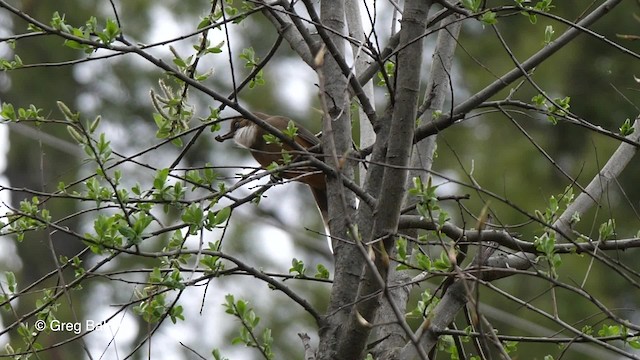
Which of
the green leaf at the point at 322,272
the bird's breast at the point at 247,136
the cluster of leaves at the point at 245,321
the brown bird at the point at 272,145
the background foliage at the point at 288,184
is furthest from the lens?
the background foliage at the point at 288,184

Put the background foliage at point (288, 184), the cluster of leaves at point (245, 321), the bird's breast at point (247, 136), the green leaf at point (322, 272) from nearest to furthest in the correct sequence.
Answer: the cluster of leaves at point (245, 321)
the green leaf at point (322, 272)
the bird's breast at point (247, 136)
the background foliage at point (288, 184)

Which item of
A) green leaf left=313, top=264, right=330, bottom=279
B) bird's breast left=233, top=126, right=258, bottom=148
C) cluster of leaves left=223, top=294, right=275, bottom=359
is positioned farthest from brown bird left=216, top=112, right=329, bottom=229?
cluster of leaves left=223, top=294, right=275, bottom=359

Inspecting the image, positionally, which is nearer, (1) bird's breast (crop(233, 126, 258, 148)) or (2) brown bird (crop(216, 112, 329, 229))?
(2) brown bird (crop(216, 112, 329, 229))

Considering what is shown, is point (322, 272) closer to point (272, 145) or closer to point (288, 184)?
point (272, 145)

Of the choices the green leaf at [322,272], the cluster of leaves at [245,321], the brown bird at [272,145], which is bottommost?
the cluster of leaves at [245,321]

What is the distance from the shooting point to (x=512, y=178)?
8.76 meters

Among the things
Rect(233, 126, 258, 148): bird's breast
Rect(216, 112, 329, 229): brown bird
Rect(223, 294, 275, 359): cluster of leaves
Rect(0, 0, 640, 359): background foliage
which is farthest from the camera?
Rect(0, 0, 640, 359): background foliage

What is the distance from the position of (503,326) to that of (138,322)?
3.97 metres

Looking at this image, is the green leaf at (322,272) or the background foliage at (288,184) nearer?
the green leaf at (322,272)

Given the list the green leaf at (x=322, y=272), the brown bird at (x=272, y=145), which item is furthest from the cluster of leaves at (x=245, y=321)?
the brown bird at (x=272, y=145)

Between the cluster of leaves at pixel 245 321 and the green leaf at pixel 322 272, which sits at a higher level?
the green leaf at pixel 322 272

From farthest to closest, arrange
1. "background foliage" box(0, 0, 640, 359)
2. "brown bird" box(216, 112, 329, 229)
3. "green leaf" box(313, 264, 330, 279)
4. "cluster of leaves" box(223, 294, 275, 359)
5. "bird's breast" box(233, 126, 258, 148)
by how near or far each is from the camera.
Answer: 1. "background foliage" box(0, 0, 640, 359)
2. "bird's breast" box(233, 126, 258, 148)
3. "brown bird" box(216, 112, 329, 229)
4. "green leaf" box(313, 264, 330, 279)
5. "cluster of leaves" box(223, 294, 275, 359)

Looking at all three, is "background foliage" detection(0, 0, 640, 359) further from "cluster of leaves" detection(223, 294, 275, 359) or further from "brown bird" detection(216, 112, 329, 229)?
"cluster of leaves" detection(223, 294, 275, 359)

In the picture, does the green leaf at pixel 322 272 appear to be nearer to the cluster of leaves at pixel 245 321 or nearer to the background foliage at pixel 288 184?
the cluster of leaves at pixel 245 321
